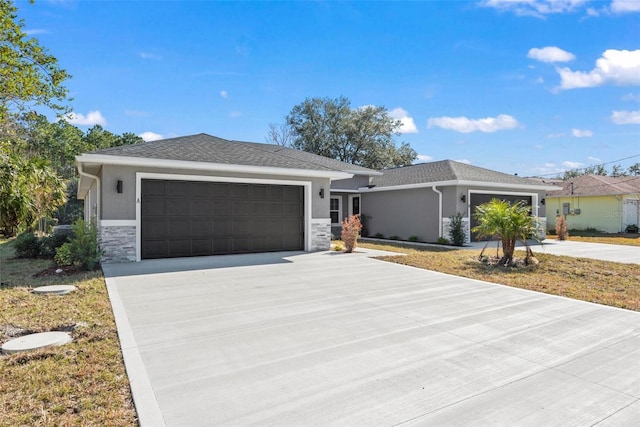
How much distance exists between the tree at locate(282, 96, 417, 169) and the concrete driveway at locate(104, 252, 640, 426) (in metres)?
29.1

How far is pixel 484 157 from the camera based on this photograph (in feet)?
111

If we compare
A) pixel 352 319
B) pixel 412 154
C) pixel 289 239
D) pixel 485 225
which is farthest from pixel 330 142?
pixel 352 319

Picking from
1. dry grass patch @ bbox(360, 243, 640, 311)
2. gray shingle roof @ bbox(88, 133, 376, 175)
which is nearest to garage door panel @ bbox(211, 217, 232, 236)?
gray shingle roof @ bbox(88, 133, 376, 175)

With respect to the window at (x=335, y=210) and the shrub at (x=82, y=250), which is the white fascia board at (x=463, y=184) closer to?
the window at (x=335, y=210)

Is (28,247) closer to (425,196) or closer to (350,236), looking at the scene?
(350,236)

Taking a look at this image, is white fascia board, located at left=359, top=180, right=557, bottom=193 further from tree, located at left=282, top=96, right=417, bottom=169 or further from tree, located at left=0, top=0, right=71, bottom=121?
tree, located at left=282, top=96, right=417, bottom=169

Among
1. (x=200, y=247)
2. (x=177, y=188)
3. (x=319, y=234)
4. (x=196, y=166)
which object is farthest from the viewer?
(x=319, y=234)

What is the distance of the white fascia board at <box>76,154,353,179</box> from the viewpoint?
9027 mm

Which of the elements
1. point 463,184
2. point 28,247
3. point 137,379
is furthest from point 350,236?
point 28,247

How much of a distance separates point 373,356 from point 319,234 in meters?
8.79

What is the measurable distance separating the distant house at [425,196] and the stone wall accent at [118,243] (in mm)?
10307

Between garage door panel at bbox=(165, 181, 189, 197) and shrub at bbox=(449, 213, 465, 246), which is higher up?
garage door panel at bbox=(165, 181, 189, 197)

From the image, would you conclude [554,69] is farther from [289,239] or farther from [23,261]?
[23,261]

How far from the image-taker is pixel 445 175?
16031 mm
